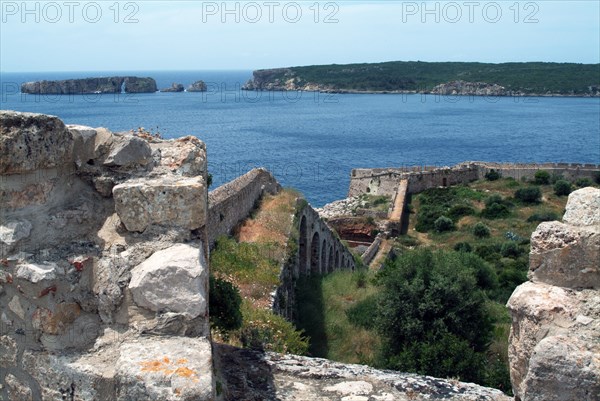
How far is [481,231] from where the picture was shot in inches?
1516

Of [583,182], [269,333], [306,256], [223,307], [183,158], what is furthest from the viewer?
[583,182]

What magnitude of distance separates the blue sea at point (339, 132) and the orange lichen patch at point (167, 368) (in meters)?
37.4

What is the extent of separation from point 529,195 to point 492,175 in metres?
7.18

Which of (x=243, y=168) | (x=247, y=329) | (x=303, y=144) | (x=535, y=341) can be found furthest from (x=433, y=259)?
(x=303, y=144)

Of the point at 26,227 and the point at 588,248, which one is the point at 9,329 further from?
the point at 588,248

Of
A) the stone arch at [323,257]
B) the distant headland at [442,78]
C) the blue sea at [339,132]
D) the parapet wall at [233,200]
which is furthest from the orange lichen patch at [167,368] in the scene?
the distant headland at [442,78]

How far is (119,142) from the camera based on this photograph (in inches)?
166

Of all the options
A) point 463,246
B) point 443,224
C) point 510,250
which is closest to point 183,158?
point 510,250

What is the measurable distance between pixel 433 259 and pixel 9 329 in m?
12.3

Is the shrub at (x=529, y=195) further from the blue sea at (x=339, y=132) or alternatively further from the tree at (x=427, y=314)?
the tree at (x=427, y=314)

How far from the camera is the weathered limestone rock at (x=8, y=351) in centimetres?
357

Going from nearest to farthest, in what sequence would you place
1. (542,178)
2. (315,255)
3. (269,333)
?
1. (269,333)
2. (315,255)
3. (542,178)

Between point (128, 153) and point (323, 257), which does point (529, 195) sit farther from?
point (128, 153)

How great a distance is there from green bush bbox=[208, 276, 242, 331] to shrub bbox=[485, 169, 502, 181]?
1961 inches
